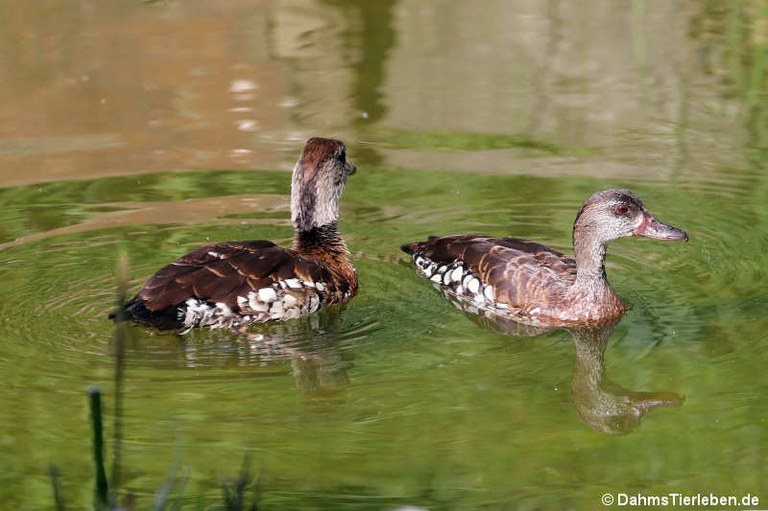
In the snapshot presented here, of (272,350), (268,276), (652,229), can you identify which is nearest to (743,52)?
(652,229)

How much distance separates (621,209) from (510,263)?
2.61 ft

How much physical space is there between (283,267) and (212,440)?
6.09ft

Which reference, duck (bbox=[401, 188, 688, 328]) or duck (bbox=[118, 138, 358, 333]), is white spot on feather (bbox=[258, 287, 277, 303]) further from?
duck (bbox=[401, 188, 688, 328])

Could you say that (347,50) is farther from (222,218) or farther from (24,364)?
(24,364)

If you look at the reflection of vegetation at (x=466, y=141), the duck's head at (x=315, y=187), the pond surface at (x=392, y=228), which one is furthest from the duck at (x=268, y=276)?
the reflection of vegetation at (x=466, y=141)

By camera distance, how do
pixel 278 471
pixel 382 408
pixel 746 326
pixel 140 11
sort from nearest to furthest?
pixel 278 471 → pixel 382 408 → pixel 746 326 → pixel 140 11

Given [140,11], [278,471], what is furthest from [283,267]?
[140,11]

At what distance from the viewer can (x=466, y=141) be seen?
36.9ft

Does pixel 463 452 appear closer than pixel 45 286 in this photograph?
Yes

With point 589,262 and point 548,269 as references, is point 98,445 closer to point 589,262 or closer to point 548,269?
point 589,262

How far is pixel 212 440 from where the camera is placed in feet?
21.3

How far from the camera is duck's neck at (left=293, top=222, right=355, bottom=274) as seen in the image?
28.5ft

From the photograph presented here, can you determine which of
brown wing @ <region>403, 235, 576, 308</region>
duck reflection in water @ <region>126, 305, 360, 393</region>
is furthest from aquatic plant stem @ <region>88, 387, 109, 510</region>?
brown wing @ <region>403, 235, 576, 308</region>

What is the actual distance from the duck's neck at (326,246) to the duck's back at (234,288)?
26 cm
